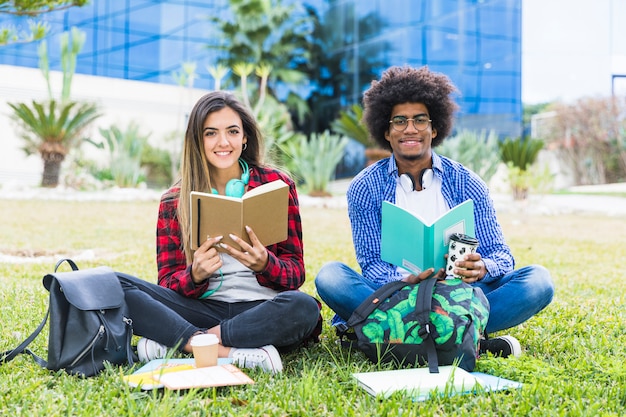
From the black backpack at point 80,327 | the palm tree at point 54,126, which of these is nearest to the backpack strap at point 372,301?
the black backpack at point 80,327

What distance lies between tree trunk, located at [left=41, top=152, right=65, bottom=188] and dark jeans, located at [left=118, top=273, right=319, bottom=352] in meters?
11.0

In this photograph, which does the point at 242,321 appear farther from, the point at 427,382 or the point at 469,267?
the point at 469,267

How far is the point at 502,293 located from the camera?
9.06 feet

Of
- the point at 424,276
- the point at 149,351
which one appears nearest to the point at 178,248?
the point at 149,351

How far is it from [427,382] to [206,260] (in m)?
0.95

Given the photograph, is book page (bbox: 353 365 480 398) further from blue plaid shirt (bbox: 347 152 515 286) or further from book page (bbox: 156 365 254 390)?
blue plaid shirt (bbox: 347 152 515 286)

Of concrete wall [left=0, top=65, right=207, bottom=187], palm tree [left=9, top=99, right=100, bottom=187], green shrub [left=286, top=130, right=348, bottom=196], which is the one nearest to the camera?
palm tree [left=9, top=99, right=100, bottom=187]

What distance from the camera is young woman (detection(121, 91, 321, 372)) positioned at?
8.25 feet

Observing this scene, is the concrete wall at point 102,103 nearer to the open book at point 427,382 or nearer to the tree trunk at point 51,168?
the tree trunk at point 51,168

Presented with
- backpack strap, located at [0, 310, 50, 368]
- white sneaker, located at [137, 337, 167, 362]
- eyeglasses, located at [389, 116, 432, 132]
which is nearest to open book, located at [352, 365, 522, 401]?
white sneaker, located at [137, 337, 167, 362]

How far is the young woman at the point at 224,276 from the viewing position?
252 centimetres

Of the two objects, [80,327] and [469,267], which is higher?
[469,267]

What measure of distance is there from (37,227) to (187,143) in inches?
228

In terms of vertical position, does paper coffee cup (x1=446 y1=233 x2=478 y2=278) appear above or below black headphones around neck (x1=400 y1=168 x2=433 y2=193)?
below
